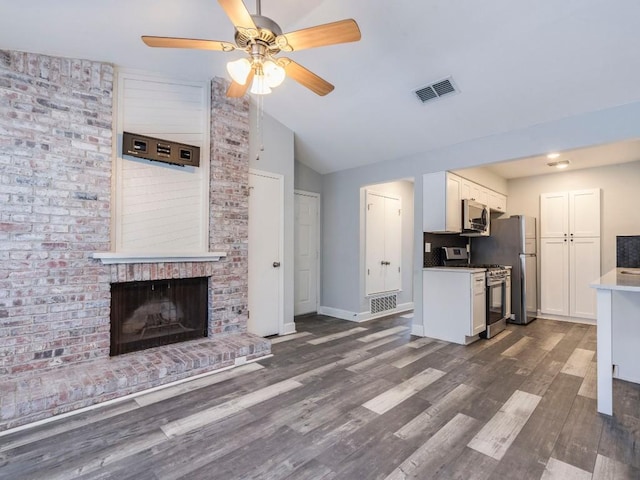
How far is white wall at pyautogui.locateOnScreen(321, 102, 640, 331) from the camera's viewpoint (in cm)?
308

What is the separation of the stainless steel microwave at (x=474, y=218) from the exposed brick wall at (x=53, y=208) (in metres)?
4.22

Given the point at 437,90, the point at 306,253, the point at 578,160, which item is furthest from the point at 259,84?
the point at 578,160

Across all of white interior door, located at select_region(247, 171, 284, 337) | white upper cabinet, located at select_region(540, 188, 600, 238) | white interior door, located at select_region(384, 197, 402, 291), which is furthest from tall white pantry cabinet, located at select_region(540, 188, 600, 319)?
white interior door, located at select_region(247, 171, 284, 337)

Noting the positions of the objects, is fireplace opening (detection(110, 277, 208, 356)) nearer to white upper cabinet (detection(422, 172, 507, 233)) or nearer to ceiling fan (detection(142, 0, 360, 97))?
ceiling fan (detection(142, 0, 360, 97))

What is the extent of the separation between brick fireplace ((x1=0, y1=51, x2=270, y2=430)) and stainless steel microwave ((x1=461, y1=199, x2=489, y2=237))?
3.44 m

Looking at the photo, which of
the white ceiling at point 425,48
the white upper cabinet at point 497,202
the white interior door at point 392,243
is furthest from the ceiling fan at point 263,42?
the white upper cabinet at point 497,202

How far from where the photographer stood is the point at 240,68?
2182 mm

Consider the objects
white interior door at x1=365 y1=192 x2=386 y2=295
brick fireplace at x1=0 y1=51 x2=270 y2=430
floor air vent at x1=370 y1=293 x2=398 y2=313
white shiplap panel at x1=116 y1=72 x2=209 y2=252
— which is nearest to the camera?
brick fireplace at x1=0 y1=51 x2=270 y2=430

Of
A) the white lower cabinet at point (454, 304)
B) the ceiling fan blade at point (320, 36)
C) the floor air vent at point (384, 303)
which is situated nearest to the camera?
the ceiling fan blade at point (320, 36)

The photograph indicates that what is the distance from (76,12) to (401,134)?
3.35 meters

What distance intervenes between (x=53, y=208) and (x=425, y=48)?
349cm

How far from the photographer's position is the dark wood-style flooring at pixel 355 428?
5.89 ft

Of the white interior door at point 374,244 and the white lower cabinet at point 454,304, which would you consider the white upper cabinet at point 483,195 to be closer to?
the white lower cabinet at point 454,304

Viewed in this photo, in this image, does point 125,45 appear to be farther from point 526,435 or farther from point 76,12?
point 526,435
